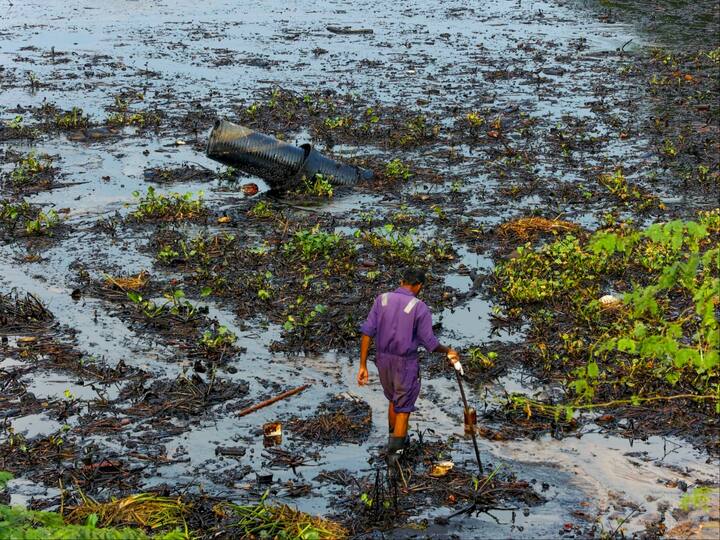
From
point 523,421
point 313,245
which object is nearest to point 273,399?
point 523,421

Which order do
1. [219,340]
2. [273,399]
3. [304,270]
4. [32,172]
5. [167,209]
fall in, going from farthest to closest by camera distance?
1. [32,172]
2. [167,209]
3. [304,270]
4. [219,340]
5. [273,399]

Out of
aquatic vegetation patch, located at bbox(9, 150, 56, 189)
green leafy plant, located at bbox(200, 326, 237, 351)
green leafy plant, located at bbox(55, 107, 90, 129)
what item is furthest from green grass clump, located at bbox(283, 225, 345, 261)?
green leafy plant, located at bbox(55, 107, 90, 129)

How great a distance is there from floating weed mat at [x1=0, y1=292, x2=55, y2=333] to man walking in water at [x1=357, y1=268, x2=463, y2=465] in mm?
3798

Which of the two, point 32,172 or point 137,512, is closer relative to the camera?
point 137,512

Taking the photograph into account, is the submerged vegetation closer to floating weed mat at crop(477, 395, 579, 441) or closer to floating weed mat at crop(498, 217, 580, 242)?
floating weed mat at crop(477, 395, 579, 441)

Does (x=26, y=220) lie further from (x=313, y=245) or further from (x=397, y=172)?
(x=397, y=172)

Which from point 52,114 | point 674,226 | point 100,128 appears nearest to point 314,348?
point 674,226

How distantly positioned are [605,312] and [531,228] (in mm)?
2402

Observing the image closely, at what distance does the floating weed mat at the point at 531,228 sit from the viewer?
11.6 m

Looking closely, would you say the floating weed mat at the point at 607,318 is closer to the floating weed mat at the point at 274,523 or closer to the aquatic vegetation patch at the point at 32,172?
the floating weed mat at the point at 274,523

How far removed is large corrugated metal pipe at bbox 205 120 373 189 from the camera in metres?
13.0

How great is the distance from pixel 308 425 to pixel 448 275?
3.43 m

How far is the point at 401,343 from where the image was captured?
719 cm

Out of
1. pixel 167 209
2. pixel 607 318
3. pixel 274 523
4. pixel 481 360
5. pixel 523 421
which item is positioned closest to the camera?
pixel 274 523
